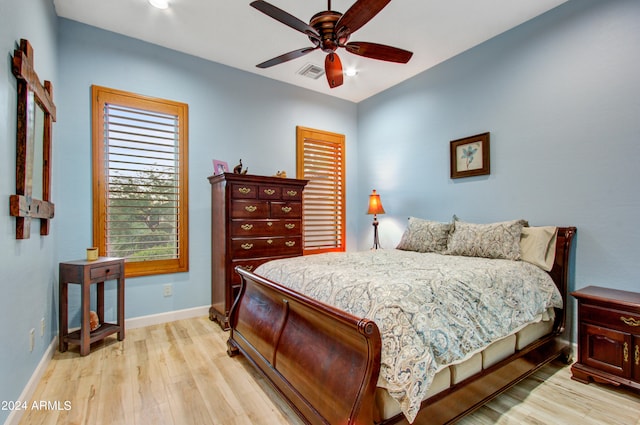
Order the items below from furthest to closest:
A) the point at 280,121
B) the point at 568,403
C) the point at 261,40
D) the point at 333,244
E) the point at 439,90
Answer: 1. the point at 333,244
2. the point at 280,121
3. the point at 439,90
4. the point at 261,40
5. the point at 568,403

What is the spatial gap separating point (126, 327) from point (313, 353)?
8.23 ft

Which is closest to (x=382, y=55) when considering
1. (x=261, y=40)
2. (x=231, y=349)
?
(x=261, y=40)

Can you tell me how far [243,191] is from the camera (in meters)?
3.24

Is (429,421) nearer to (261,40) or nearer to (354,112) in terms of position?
(261,40)

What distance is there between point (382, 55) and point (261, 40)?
1.49 meters

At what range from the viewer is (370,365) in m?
1.26

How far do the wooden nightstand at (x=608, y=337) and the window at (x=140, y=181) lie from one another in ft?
11.9

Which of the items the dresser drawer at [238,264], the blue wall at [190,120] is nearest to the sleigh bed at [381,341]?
the dresser drawer at [238,264]

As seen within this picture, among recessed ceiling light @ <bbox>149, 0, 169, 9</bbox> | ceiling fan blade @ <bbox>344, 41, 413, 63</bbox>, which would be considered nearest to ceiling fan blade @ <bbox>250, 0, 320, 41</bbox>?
ceiling fan blade @ <bbox>344, 41, 413, 63</bbox>

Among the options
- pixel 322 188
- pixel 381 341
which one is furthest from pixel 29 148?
pixel 322 188

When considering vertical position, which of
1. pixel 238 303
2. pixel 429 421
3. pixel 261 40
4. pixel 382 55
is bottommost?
pixel 429 421

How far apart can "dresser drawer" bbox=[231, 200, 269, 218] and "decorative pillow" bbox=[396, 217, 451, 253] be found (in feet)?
5.25

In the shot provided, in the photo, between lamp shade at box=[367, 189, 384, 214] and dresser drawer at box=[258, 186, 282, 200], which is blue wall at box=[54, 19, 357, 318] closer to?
dresser drawer at box=[258, 186, 282, 200]

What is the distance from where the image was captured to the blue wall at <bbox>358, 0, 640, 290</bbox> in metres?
2.36
